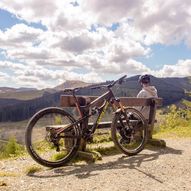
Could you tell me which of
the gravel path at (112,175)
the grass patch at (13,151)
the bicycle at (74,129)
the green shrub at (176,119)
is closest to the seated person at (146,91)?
the bicycle at (74,129)

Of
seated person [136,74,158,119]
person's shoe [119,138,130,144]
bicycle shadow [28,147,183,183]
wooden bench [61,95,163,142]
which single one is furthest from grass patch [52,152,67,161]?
seated person [136,74,158,119]

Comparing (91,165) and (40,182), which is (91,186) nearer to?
(40,182)

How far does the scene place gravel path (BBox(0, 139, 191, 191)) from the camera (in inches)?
281

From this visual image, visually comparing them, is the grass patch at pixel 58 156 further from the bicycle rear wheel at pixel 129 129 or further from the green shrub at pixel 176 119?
the green shrub at pixel 176 119

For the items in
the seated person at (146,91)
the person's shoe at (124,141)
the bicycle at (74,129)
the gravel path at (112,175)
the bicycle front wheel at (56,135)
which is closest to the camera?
the gravel path at (112,175)

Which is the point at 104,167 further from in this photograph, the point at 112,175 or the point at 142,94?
the point at 142,94

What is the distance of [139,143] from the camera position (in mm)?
11211

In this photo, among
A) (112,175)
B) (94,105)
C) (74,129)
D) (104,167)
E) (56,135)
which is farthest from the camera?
(94,105)

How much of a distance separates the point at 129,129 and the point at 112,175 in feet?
8.82

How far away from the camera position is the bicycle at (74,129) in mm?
8924

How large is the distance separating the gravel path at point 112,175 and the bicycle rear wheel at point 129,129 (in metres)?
0.29

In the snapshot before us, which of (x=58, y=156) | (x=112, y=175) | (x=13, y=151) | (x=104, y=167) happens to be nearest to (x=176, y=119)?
(x=13, y=151)

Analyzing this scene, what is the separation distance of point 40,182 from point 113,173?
66.3 inches

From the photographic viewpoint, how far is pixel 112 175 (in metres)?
7.95
